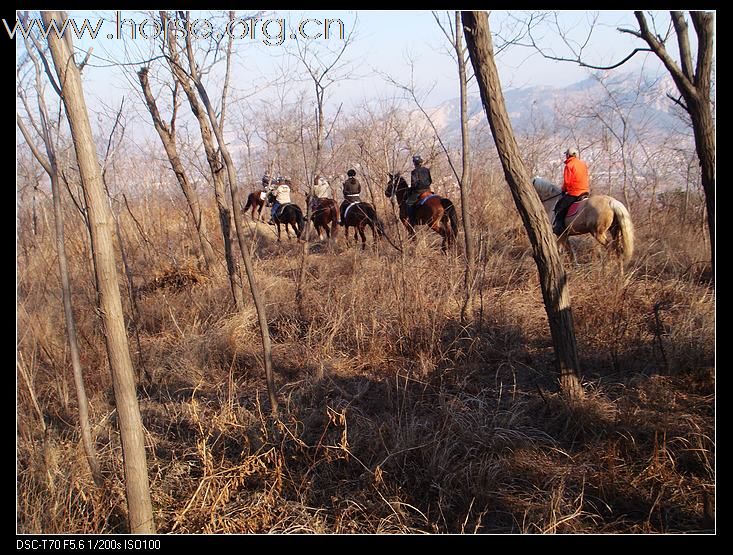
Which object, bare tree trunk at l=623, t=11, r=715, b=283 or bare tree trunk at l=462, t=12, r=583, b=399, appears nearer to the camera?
bare tree trunk at l=623, t=11, r=715, b=283

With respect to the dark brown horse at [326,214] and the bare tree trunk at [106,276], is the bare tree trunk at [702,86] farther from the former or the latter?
the dark brown horse at [326,214]

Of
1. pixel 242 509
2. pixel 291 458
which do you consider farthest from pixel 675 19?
pixel 242 509

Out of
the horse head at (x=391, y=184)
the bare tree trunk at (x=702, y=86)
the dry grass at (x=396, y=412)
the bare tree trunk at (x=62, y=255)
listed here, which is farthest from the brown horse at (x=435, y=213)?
the bare tree trunk at (x=62, y=255)

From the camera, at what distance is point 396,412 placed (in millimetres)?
4078

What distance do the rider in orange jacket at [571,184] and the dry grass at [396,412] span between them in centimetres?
217

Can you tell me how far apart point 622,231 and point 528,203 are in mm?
4479

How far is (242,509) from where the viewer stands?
306cm

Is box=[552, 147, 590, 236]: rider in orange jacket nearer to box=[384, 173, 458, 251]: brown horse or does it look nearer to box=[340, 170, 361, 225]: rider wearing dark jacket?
box=[384, 173, 458, 251]: brown horse

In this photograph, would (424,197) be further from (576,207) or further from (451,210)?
(576,207)

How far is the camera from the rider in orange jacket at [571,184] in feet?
27.7

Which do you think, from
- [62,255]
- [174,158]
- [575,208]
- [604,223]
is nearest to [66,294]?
[62,255]

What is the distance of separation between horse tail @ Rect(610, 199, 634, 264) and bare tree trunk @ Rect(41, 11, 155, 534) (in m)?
6.75

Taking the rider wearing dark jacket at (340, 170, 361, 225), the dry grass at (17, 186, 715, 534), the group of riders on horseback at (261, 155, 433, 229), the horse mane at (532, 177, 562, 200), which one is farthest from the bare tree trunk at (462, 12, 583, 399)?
the rider wearing dark jacket at (340, 170, 361, 225)

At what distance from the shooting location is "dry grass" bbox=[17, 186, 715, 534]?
2.98 m
